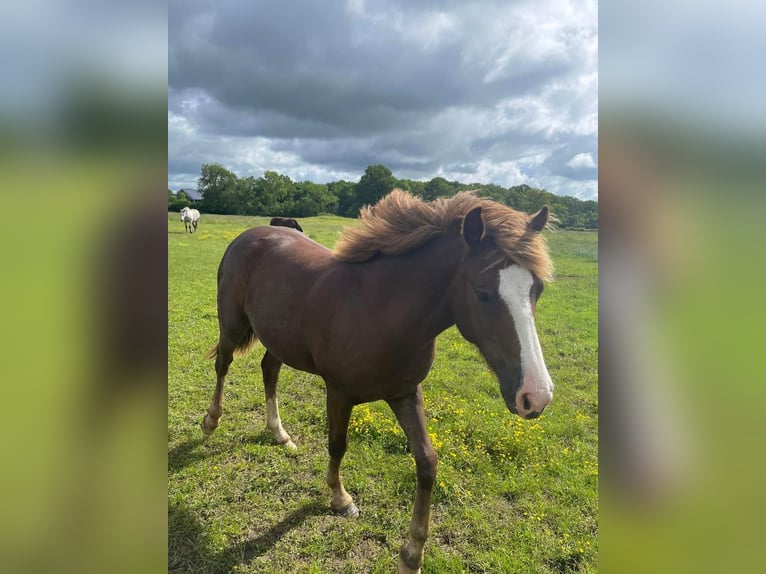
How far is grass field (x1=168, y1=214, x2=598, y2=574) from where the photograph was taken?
2.72m

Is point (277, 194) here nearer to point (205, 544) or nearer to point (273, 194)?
point (273, 194)

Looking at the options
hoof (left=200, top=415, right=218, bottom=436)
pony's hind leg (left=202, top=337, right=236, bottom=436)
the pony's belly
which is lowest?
hoof (left=200, top=415, right=218, bottom=436)

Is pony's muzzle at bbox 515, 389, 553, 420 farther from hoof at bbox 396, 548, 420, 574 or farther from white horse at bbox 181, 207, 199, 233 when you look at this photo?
white horse at bbox 181, 207, 199, 233

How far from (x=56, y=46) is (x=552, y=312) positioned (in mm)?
10037

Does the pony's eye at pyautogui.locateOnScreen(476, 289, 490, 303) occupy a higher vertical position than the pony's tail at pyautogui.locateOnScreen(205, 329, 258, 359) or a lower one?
higher

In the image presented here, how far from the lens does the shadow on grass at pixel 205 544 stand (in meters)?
2.61

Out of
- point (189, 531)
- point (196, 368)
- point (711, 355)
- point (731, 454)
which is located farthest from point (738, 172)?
point (196, 368)

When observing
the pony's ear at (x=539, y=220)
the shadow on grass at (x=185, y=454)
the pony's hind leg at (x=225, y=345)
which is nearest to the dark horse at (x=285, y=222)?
the pony's hind leg at (x=225, y=345)

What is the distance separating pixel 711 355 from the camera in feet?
2.16

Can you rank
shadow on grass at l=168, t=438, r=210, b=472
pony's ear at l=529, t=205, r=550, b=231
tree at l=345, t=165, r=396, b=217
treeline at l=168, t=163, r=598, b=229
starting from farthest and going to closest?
tree at l=345, t=165, r=396, b=217, treeline at l=168, t=163, r=598, b=229, shadow on grass at l=168, t=438, r=210, b=472, pony's ear at l=529, t=205, r=550, b=231

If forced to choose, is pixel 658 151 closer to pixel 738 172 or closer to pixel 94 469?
pixel 738 172

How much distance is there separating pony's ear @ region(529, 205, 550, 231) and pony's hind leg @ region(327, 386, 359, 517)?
1608 millimetres

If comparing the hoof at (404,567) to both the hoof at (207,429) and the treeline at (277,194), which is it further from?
the treeline at (277,194)

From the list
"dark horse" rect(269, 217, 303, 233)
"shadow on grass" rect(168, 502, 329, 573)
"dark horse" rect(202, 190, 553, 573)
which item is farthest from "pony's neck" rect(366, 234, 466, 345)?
"dark horse" rect(269, 217, 303, 233)
